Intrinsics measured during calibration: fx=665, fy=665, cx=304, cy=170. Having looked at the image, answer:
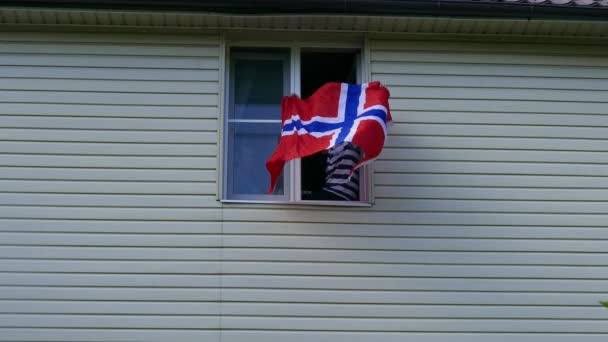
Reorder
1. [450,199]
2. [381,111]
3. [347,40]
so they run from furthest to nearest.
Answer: [347,40], [450,199], [381,111]

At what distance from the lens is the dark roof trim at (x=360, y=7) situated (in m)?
5.64

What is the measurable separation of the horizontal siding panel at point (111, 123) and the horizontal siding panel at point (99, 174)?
37cm

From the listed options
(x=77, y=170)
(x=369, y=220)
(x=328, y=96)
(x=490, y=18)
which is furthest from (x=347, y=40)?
(x=77, y=170)

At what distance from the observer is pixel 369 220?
18.0 feet

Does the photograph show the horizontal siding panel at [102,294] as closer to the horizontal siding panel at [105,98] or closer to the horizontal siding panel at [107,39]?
the horizontal siding panel at [105,98]

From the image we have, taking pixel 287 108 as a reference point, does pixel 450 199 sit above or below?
below

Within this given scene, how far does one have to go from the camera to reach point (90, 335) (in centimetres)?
518

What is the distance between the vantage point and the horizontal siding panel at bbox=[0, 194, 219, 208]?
5.44m

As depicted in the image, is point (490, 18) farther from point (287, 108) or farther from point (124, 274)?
point (124, 274)

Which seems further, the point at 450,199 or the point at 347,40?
the point at 347,40

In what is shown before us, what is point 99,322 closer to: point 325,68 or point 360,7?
point 325,68

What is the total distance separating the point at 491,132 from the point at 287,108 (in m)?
1.79

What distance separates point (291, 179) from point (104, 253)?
1.63 m

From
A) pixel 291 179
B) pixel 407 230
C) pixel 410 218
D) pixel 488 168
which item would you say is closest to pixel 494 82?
pixel 488 168
